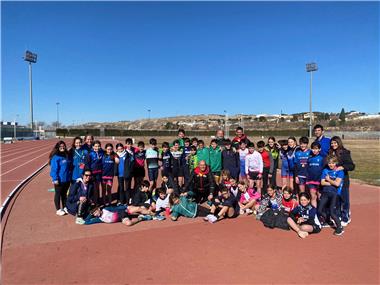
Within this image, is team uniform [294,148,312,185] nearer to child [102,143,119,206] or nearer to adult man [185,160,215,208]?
adult man [185,160,215,208]

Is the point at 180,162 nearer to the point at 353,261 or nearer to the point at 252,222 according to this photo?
the point at 252,222

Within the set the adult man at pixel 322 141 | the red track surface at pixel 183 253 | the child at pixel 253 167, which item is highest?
the adult man at pixel 322 141

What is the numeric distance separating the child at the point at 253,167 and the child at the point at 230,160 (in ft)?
0.96

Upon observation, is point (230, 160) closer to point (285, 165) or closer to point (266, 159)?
point (266, 159)

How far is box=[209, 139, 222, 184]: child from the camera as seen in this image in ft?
26.2

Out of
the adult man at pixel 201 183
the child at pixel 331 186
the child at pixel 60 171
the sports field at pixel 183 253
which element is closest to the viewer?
the sports field at pixel 183 253

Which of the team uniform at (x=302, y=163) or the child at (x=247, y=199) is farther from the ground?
the team uniform at (x=302, y=163)

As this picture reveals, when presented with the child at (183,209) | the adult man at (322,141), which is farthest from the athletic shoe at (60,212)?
the adult man at (322,141)

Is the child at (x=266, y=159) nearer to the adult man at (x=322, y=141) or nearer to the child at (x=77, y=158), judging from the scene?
the adult man at (x=322, y=141)

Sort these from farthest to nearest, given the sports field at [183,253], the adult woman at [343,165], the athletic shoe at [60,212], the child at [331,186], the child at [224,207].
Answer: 1. the athletic shoe at [60,212]
2. the child at [224,207]
3. the adult woman at [343,165]
4. the child at [331,186]
5. the sports field at [183,253]

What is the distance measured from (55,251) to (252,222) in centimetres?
363

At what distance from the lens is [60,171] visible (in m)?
6.52

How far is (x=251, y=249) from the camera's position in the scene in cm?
468

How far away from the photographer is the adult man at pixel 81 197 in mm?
6078
